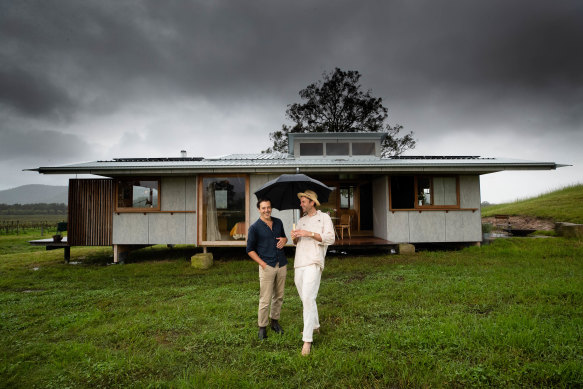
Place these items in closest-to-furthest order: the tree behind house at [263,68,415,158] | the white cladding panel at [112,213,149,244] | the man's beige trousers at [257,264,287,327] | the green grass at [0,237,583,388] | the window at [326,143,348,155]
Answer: the green grass at [0,237,583,388] < the man's beige trousers at [257,264,287,327] < the white cladding panel at [112,213,149,244] < the window at [326,143,348,155] < the tree behind house at [263,68,415,158]

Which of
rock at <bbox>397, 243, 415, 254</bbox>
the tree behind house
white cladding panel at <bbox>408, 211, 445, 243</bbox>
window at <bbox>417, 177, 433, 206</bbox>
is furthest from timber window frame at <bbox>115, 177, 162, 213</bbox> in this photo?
the tree behind house

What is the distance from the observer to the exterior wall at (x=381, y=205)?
9180mm

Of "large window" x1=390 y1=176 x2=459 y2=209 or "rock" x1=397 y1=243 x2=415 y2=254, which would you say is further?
"large window" x1=390 y1=176 x2=459 y2=209

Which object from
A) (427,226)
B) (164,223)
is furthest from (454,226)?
(164,223)

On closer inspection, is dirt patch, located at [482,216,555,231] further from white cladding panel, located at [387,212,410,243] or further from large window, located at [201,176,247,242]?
large window, located at [201,176,247,242]

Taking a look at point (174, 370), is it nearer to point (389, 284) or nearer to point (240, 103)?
point (389, 284)

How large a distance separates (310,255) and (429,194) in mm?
7700

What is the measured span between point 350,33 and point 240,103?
9079mm

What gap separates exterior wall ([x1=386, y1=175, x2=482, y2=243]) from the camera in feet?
29.0

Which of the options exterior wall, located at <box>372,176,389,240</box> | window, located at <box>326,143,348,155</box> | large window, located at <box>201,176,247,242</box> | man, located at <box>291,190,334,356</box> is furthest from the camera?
window, located at <box>326,143,348,155</box>

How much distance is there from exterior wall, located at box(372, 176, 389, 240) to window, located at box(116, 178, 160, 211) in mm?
7716

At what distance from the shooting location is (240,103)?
20391mm

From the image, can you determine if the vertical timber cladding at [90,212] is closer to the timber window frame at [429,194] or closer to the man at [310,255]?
the man at [310,255]

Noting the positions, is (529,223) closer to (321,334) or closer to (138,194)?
A: (321,334)
